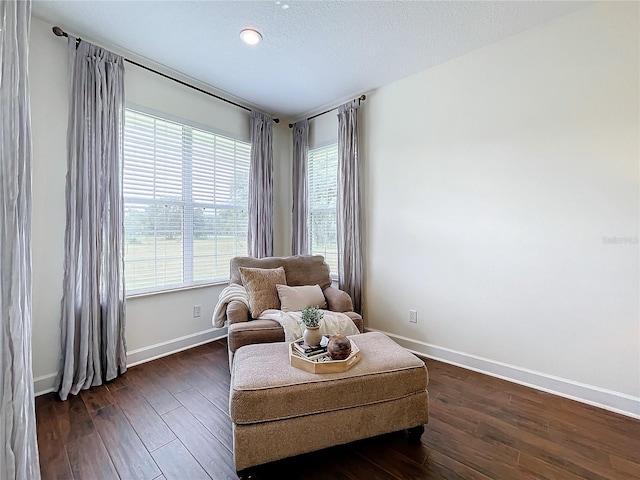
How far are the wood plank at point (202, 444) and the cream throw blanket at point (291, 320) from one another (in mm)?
660

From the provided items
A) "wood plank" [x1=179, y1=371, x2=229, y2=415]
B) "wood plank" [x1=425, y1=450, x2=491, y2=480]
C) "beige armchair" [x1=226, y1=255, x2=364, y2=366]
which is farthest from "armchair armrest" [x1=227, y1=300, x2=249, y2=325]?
"wood plank" [x1=425, y1=450, x2=491, y2=480]

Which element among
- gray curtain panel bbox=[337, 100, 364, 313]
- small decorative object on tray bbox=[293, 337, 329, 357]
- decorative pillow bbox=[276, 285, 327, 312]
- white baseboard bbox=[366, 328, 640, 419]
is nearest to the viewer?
small decorative object on tray bbox=[293, 337, 329, 357]

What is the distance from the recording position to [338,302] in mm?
2561

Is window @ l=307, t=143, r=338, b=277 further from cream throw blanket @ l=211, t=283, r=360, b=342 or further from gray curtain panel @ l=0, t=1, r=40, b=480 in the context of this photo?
gray curtain panel @ l=0, t=1, r=40, b=480

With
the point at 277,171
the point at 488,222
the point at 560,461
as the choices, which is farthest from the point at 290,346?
the point at 277,171

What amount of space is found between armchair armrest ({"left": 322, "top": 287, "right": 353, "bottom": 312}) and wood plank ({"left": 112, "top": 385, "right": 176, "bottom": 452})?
145 centimetres

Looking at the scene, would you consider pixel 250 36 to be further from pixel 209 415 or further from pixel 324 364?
pixel 209 415

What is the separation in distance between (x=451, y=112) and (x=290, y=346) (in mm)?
2385

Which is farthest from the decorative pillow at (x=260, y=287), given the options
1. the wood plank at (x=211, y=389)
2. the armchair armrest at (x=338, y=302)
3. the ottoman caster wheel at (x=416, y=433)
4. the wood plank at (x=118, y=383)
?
the ottoman caster wheel at (x=416, y=433)

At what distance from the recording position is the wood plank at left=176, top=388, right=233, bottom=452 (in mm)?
1616

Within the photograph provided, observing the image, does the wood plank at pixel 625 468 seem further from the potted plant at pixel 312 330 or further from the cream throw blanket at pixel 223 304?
the cream throw blanket at pixel 223 304

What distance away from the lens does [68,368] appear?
2020 millimetres

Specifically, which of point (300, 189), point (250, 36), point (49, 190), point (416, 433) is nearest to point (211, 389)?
point (416, 433)

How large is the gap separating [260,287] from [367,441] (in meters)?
1.37
